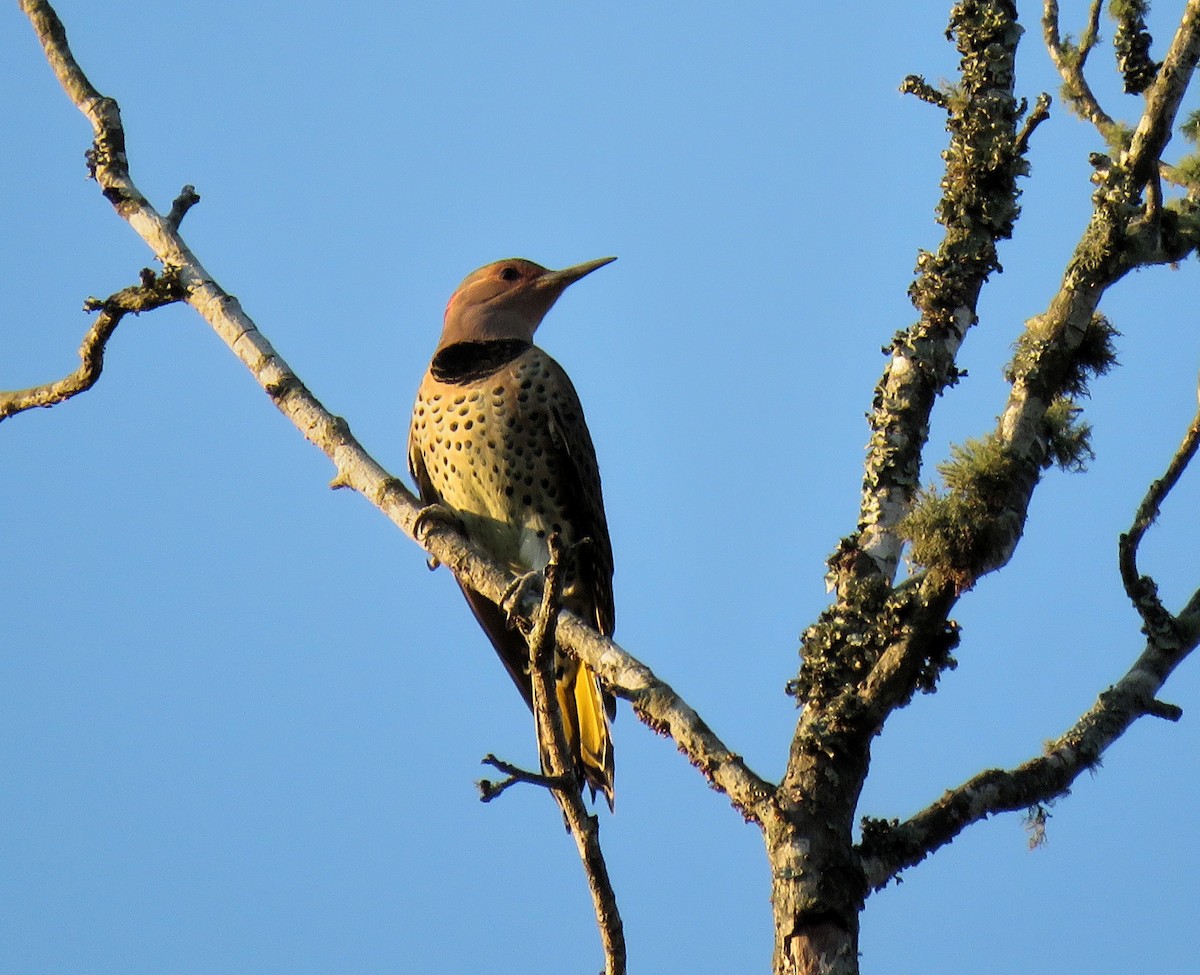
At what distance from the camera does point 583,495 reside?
5.61m

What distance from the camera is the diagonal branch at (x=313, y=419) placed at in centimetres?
324

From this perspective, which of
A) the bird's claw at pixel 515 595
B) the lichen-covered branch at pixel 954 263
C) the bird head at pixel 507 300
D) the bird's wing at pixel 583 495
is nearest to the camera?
the lichen-covered branch at pixel 954 263

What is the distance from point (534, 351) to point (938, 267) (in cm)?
225

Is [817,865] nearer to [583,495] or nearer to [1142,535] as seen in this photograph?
[1142,535]

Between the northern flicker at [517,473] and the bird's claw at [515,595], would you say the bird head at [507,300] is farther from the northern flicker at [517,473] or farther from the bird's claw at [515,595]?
the bird's claw at [515,595]

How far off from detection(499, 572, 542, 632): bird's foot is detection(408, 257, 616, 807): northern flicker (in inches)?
40.7

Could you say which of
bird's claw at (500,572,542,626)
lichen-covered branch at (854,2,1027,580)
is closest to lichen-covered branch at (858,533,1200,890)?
lichen-covered branch at (854,2,1027,580)

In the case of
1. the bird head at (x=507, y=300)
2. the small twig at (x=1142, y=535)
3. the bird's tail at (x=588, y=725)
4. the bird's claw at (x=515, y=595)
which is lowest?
the small twig at (x=1142, y=535)

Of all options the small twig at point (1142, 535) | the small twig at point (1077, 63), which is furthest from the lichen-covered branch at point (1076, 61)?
the small twig at point (1142, 535)

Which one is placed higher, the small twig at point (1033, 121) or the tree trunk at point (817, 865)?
the small twig at point (1033, 121)

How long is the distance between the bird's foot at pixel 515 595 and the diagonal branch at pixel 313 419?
21mm

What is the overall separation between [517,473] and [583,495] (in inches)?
11.5

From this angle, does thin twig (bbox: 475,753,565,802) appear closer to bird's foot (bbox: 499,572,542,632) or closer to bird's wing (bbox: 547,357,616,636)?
bird's foot (bbox: 499,572,542,632)

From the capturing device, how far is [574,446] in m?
5.59
